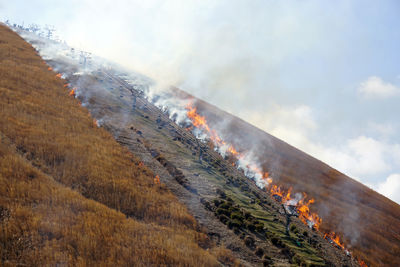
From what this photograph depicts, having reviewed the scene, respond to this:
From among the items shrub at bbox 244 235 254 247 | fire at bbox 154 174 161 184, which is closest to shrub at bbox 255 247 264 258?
shrub at bbox 244 235 254 247

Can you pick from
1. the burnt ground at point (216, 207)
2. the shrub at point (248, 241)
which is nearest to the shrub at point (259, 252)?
the burnt ground at point (216, 207)

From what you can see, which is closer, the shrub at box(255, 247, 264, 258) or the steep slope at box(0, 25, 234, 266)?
the steep slope at box(0, 25, 234, 266)

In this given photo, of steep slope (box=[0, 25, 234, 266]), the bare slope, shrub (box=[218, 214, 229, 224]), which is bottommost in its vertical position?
steep slope (box=[0, 25, 234, 266])

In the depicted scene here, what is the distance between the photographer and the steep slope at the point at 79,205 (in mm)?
7766

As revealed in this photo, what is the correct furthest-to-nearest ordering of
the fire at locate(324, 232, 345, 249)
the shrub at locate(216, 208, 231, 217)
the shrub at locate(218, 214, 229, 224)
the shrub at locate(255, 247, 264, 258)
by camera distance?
the fire at locate(324, 232, 345, 249) < the shrub at locate(216, 208, 231, 217) < the shrub at locate(218, 214, 229, 224) < the shrub at locate(255, 247, 264, 258)

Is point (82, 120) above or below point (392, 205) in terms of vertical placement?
below

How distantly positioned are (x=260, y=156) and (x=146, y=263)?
50016 mm

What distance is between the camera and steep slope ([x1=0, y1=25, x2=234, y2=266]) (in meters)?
7.77

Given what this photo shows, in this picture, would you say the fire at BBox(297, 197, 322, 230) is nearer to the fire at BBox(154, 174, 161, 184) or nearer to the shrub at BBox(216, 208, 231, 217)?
the shrub at BBox(216, 208, 231, 217)

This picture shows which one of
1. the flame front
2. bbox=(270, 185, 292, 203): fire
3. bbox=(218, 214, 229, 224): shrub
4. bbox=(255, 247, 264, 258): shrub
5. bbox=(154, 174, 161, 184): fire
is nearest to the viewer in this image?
bbox=(255, 247, 264, 258): shrub

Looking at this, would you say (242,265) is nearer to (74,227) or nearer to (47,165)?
(74,227)

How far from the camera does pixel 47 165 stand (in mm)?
13789

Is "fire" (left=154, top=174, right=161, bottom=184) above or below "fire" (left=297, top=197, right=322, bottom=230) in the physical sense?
below

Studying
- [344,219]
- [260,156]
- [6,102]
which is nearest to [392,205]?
[344,219]
